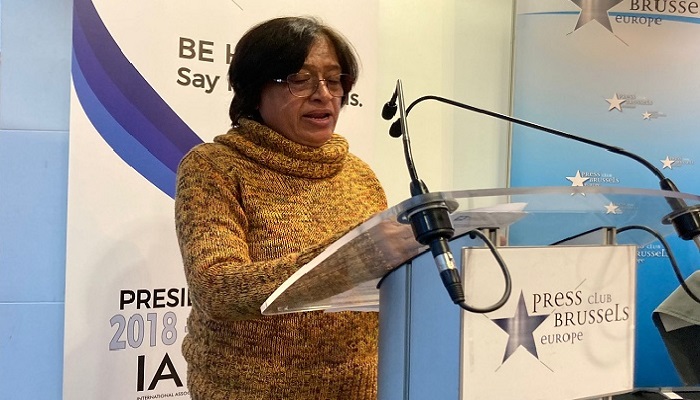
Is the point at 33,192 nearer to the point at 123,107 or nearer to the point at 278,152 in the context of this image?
the point at 123,107

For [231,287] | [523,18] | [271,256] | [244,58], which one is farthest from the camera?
[523,18]

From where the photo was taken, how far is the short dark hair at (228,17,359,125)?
53.5 inches

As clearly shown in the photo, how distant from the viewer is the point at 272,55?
1366 mm

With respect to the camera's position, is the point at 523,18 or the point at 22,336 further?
the point at 523,18

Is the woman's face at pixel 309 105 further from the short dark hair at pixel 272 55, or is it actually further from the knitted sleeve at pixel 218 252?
the knitted sleeve at pixel 218 252

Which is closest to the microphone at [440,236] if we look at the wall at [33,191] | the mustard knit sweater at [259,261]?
the mustard knit sweater at [259,261]

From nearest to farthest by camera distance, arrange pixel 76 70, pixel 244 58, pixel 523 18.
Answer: pixel 244 58 < pixel 76 70 < pixel 523 18

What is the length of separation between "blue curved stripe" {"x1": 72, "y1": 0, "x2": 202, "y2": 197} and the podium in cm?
137

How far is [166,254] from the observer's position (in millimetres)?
2082

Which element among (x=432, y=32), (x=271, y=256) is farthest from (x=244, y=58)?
(x=432, y=32)

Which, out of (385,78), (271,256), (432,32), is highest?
(432,32)

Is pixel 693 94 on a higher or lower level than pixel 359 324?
higher

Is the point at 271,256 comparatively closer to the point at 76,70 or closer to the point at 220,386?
the point at 220,386

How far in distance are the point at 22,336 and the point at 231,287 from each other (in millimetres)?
1302
